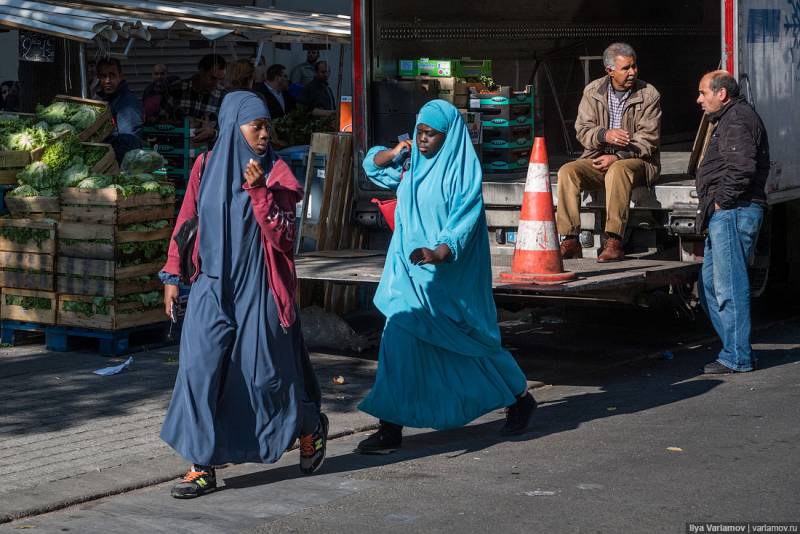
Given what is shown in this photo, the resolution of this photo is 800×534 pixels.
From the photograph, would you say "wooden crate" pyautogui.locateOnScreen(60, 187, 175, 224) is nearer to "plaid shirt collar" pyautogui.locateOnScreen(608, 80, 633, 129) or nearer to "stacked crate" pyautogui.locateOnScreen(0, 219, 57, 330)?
"stacked crate" pyautogui.locateOnScreen(0, 219, 57, 330)

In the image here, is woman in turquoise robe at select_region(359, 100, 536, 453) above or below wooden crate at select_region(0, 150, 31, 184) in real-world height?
below

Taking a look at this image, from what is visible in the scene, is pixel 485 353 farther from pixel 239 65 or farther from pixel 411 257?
pixel 239 65

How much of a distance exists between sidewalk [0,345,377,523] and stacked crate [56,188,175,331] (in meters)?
0.31

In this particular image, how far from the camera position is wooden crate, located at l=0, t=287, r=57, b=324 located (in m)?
9.16

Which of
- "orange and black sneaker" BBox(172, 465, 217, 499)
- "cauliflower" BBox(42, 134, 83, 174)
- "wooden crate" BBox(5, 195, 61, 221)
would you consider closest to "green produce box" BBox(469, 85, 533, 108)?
"cauliflower" BBox(42, 134, 83, 174)

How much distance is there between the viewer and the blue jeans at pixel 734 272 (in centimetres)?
861

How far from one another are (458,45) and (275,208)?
22.7 ft

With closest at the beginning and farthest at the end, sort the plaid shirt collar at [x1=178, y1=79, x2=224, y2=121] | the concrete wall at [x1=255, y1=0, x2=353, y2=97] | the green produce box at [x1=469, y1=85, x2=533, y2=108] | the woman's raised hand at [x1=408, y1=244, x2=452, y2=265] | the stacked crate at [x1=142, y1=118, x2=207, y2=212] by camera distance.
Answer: the woman's raised hand at [x1=408, y1=244, x2=452, y2=265]
the green produce box at [x1=469, y1=85, x2=533, y2=108]
the stacked crate at [x1=142, y1=118, x2=207, y2=212]
the plaid shirt collar at [x1=178, y1=79, x2=224, y2=121]
the concrete wall at [x1=255, y1=0, x2=353, y2=97]

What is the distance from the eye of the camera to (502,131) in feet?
36.5

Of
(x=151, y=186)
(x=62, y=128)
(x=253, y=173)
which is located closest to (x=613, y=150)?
(x=151, y=186)

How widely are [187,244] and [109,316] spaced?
3.26 meters

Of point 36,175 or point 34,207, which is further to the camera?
point 36,175

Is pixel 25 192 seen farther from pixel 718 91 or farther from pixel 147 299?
pixel 718 91

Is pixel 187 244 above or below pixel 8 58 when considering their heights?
below
